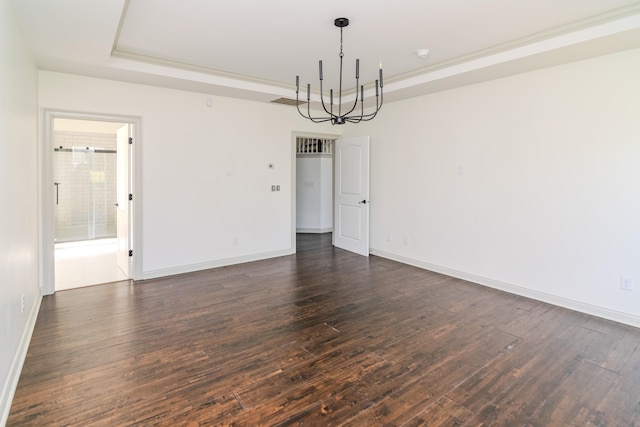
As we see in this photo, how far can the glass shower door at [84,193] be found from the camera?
23.5ft

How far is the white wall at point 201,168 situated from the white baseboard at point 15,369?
1.61 metres

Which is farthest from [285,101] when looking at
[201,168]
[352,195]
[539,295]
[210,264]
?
[539,295]

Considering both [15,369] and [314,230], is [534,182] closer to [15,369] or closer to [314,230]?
[15,369]

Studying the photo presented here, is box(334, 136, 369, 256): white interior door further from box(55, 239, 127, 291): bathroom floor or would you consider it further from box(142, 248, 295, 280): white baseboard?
box(55, 239, 127, 291): bathroom floor

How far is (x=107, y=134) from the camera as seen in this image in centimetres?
758

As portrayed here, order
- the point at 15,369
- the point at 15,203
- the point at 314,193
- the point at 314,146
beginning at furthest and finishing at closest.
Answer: the point at 314,146 < the point at 314,193 < the point at 15,203 < the point at 15,369

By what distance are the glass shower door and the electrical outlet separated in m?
8.54

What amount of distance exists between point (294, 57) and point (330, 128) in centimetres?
253

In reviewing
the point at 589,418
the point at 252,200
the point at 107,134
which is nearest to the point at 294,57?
the point at 252,200

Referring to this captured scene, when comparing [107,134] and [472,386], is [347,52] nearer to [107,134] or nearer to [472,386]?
[472,386]

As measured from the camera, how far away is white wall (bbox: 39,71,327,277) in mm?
4305

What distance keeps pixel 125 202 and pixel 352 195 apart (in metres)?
3.53

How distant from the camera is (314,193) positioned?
8.27 m

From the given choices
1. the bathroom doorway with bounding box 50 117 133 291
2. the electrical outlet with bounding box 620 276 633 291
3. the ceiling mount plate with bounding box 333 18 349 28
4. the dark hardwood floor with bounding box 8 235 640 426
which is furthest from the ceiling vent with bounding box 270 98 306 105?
the electrical outlet with bounding box 620 276 633 291
